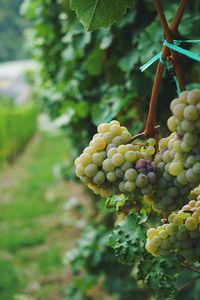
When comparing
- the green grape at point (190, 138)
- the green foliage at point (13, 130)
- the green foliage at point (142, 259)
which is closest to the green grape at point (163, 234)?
the green foliage at point (142, 259)

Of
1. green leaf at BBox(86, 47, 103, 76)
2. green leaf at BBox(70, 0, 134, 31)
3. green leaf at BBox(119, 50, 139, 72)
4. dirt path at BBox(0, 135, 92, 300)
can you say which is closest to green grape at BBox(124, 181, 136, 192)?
green leaf at BBox(70, 0, 134, 31)

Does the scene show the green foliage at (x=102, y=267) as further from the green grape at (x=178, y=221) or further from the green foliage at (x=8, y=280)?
the green grape at (x=178, y=221)

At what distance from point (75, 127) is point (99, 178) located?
83.0 inches

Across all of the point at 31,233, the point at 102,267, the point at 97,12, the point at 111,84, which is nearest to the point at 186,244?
the point at 97,12

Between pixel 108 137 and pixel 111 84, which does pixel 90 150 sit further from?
pixel 111 84

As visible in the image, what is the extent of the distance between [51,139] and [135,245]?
13208 mm

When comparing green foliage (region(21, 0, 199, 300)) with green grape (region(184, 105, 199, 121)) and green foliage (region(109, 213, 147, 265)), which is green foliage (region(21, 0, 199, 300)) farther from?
green grape (region(184, 105, 199, 121))

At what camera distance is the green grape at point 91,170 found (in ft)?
2.23

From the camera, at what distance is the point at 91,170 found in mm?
681

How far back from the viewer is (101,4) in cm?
79

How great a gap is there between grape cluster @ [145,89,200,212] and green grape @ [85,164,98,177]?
10 centimetres

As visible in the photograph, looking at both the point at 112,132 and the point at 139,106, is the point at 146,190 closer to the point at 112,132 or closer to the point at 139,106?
the point at 112,132

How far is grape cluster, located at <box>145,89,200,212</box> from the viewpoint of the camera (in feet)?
1.90

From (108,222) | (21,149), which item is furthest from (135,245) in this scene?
(21,149)
